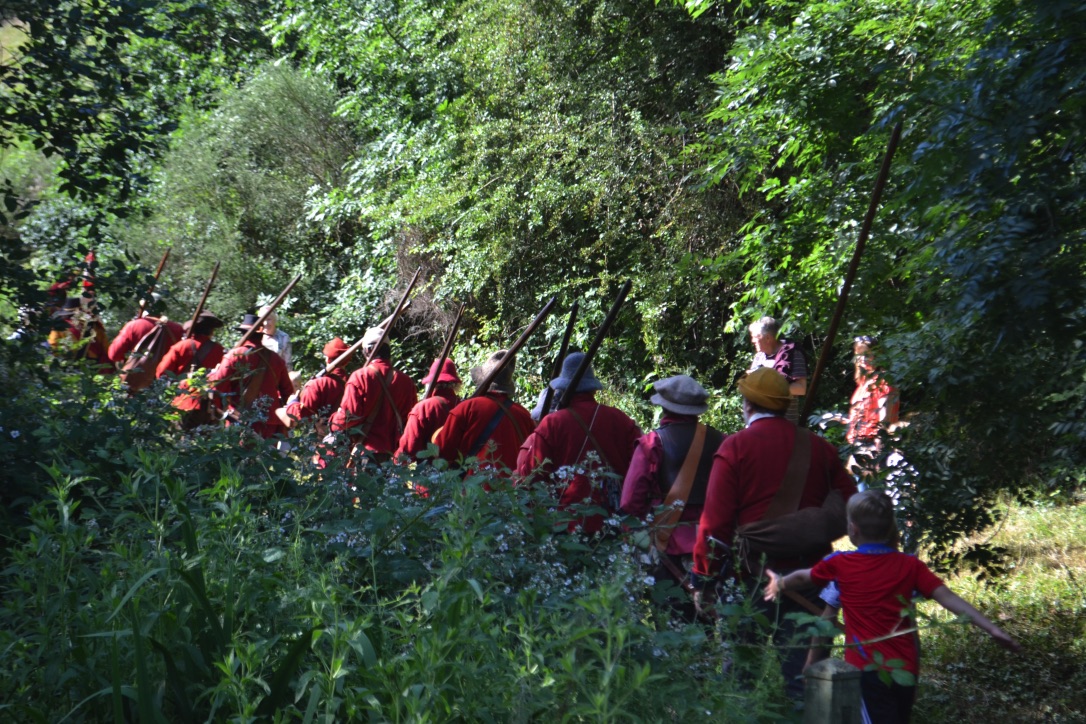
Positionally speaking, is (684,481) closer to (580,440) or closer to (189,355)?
(580,440)

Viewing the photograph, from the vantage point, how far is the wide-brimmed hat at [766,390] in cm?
525

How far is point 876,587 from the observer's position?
14.5ft

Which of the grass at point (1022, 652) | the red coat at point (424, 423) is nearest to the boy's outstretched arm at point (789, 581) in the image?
the grass at point (1022, 652)

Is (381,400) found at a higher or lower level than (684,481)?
higher

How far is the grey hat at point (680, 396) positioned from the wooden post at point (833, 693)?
299 cm

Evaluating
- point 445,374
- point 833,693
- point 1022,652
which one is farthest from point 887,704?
point 445,374

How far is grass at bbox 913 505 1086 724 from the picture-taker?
6371 mm

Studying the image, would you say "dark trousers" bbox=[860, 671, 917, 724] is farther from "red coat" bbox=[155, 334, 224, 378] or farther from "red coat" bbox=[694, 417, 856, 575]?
"red coat" bbox=[155, 334, 224, 378]

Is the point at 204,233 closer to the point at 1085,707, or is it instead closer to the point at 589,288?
the point at 589,288

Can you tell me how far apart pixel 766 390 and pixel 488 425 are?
2586mm

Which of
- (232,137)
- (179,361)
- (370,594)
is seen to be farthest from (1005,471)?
(232,137)

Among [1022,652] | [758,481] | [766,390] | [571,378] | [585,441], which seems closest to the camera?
[758,481]

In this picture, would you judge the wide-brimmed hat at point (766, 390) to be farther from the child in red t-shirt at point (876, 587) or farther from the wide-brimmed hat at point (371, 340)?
the wide-brimmed hat at point (371, 340)

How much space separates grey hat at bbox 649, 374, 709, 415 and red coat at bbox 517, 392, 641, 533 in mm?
508
